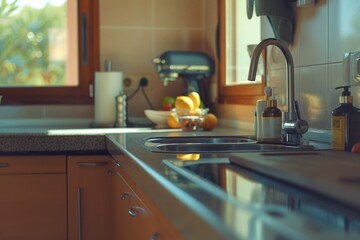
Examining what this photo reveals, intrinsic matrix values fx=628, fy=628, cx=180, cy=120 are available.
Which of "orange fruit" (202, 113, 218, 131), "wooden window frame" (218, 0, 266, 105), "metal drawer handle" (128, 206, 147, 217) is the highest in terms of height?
"wooden window frame" (218, 0, 266, 105)

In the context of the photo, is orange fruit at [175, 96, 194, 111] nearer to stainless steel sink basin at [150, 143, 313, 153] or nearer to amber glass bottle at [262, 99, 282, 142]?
stainless steel sink basin at [150, 143, 313, 153]

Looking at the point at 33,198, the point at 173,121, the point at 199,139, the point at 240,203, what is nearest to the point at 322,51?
the point at 199,139

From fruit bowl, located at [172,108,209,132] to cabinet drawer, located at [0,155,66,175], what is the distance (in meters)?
0.50

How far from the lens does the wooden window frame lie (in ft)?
8.33

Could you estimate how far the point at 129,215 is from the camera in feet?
5.67

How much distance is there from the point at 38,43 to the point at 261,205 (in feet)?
8.47

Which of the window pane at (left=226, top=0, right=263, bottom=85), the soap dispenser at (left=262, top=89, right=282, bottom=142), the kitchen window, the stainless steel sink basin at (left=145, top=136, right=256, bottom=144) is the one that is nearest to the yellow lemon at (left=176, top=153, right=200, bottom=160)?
the soap dispenser at (left=262, top=89, right=282, bottom=142)

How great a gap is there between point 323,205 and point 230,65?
2.20 metres

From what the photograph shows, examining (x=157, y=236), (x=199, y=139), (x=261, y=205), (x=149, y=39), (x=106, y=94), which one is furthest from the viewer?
(x=149, y=39)

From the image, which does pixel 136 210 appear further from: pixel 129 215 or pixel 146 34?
pixel 146 34

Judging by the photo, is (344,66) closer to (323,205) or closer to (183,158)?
(183,158)

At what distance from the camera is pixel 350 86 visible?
62.5 inches

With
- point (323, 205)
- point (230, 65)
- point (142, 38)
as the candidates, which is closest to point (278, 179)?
point (323, 205)

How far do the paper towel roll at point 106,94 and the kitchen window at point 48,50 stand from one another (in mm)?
139
